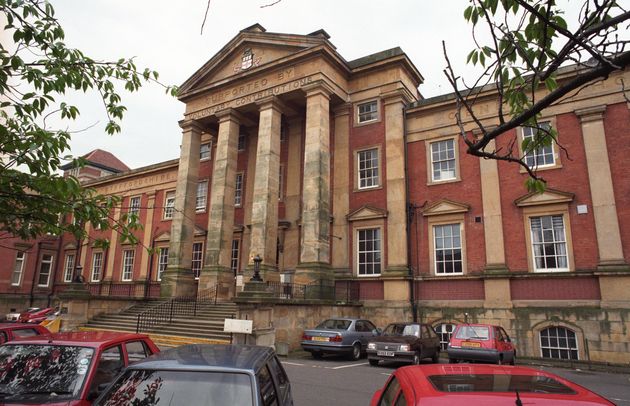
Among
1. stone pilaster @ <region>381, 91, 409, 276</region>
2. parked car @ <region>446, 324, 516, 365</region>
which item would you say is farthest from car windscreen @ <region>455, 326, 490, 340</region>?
stone pilaster @ <region>381, 91, 409, 276</region>

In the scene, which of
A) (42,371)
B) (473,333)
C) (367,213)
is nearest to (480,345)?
(473,333)

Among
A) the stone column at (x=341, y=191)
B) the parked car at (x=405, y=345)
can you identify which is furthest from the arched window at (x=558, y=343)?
the stone column at (x=341, y=191)

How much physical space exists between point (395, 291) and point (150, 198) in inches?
871

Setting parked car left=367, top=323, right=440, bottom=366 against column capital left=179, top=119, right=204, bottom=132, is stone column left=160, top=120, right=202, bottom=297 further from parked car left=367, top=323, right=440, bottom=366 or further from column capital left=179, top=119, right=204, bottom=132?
parked car left=367, top=323, right=440, bottom=366

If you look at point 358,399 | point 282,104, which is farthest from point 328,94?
point 358,399

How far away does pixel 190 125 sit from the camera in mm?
26938

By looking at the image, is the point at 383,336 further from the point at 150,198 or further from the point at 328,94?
the point at 150,198

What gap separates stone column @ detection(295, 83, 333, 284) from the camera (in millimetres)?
20125

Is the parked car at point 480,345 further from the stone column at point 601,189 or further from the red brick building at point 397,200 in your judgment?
the stone column at point 601,189

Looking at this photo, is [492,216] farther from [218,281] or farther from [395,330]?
[218,281]

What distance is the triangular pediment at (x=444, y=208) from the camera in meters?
19.4

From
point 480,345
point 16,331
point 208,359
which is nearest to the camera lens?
point 208,359

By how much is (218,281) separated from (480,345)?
13735 mm

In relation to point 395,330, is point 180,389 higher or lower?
higher
